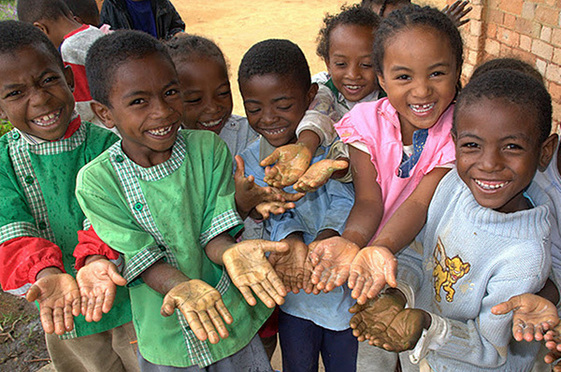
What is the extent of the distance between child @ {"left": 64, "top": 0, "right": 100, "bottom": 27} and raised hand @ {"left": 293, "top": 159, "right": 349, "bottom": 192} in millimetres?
2884

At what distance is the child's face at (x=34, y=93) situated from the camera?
5.99 feet

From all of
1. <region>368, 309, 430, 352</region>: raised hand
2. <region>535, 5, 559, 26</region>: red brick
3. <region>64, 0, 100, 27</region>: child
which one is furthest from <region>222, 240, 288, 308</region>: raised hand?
<region>535, 5, 559, 26</region>: red brick

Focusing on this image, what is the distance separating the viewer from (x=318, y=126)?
1944 mm

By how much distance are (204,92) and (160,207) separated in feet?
2.36

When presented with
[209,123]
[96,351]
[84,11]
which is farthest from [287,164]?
[84,11]

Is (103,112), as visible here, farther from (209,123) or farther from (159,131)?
(209,123)

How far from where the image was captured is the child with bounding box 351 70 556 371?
1436mm

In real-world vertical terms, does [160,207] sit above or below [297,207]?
above

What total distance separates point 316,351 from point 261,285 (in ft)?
2.19

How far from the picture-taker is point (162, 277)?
63.3 inches

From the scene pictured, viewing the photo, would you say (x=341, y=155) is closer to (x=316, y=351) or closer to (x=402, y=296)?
(x=402, y=296)

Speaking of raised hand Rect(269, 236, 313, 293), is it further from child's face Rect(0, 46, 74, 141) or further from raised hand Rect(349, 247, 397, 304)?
child's face Rect(0, 46, 74, 141)

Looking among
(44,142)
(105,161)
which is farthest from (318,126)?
(44,142)

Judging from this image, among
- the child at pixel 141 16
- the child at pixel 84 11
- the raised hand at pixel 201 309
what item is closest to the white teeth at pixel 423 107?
the raised hand at pixel 201 309
